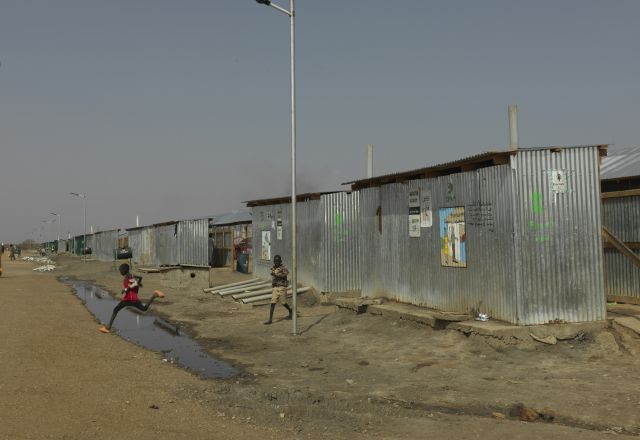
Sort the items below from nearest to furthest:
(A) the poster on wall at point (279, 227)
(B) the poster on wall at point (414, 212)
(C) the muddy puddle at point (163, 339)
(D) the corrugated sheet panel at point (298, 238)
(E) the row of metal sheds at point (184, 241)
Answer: (C) the muddy puddle at point (163, 339) → (B) the poster on wall at point (414, 212) → (D) the corrugated sheet panel at point (298, 238) → (A) the poster on wall at point (279, 227) → (E) the row of metal sheds at point (184, 241)

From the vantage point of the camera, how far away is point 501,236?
10.7 m

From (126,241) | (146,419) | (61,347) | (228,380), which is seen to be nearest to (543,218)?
(228,380)

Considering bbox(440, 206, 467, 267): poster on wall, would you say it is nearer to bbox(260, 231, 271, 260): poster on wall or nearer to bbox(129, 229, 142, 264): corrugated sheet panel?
bbox(260, 231, 271, 260): poster on wall

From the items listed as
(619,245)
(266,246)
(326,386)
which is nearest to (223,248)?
(266,246)

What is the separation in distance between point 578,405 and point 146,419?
5.21 meters

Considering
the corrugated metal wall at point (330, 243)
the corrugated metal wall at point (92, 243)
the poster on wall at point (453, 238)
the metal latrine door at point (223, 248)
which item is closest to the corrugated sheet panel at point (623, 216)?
the poster on wall at point (453, 238)

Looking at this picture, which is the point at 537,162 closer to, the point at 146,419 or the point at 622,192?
the point at 622,192

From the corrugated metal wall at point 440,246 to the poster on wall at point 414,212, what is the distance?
0.44ft

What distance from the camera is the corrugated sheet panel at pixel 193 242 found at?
1113 inches

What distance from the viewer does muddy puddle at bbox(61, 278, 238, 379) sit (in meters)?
9.51

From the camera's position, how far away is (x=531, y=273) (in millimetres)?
10289

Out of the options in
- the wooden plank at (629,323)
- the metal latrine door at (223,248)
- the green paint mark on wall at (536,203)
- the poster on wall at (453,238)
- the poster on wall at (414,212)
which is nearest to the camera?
the wooden plank at (629,323)

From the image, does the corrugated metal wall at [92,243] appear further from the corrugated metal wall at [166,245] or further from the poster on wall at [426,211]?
the poster on wall at [426,211]

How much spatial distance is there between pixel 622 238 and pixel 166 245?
26.9 m
